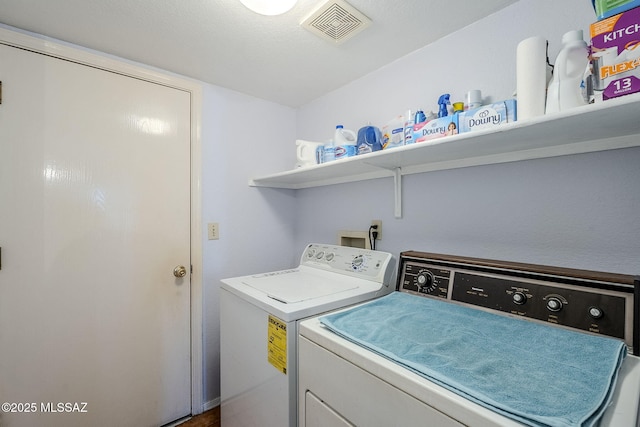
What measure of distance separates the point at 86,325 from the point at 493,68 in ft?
8.11

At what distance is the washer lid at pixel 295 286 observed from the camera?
3.90 ft

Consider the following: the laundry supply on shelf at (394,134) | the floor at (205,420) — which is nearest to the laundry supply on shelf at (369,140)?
the laundry supply on shelf at (394,134)

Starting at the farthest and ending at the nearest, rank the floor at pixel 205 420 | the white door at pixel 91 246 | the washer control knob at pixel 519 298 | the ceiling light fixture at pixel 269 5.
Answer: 1. the floor at pixel 205 420
2. the white door at pixel 91 246
3. the ceiling light fixture at pixel 269 5
4. the washer control knob at pixel 519 298

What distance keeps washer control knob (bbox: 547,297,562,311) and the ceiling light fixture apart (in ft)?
4.75

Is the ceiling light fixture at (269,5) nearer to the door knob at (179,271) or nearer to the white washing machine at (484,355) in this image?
the white washing machine at (484,355)

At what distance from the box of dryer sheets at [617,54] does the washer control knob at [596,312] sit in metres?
0.61

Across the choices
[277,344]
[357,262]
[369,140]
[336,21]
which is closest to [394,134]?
[369,140]

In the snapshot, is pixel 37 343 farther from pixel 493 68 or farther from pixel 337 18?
pixel 493 68

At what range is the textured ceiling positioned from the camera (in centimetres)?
119

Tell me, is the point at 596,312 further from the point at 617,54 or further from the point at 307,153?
the point at 307,153

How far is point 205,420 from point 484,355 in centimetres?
189

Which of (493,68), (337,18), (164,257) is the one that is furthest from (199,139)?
(493,68)

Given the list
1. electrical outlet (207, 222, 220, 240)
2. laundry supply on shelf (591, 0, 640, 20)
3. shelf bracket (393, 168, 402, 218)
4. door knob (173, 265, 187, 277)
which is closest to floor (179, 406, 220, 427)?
door knob (173, 265, 187, 277)

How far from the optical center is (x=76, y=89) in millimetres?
1467
